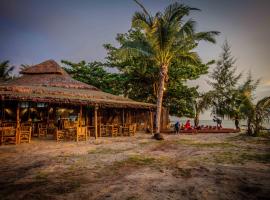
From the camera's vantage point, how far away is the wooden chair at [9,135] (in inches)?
402

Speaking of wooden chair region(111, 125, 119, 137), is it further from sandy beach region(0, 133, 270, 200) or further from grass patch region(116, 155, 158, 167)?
grass patch region(116, 155, 158, 167)

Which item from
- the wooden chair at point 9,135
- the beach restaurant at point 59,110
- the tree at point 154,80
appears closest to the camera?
the wooden chair at point 9,135

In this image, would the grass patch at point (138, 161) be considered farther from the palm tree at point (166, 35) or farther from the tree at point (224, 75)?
the tree at point (224, 75)

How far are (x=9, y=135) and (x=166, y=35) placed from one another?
10302mm

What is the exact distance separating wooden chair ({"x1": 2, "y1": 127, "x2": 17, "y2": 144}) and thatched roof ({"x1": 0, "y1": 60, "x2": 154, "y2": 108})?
73.9 inches

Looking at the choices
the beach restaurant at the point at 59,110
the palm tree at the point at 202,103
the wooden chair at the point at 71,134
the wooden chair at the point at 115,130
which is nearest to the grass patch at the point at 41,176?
the beach restaurant at the point at 59,110

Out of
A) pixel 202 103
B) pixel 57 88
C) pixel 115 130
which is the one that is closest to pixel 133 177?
pixel 115 130

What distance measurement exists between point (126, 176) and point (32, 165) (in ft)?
9.85

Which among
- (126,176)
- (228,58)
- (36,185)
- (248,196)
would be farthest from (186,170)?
(228,58)

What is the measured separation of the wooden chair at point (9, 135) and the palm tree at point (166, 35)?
25.1 feet

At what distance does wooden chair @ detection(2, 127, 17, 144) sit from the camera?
33.5ft

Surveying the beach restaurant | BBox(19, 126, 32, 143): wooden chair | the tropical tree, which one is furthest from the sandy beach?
the tropical tree

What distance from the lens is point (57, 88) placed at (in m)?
15.7

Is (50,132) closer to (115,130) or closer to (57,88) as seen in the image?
(57,88)
